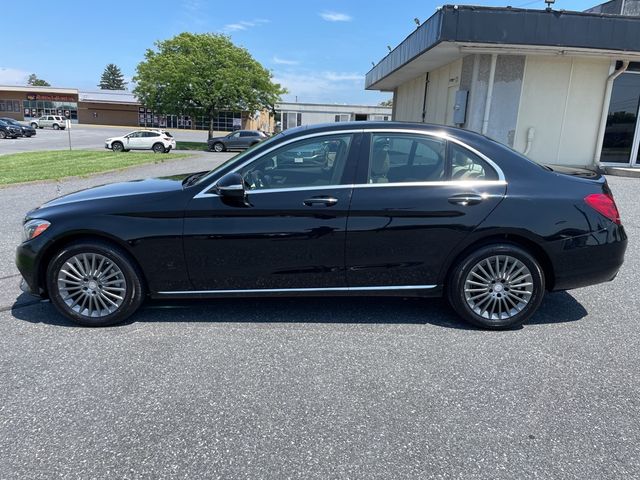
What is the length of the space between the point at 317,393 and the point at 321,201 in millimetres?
1484

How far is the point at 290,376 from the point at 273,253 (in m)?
1.03

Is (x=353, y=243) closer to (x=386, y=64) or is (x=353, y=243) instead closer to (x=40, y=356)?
(x=40, y=356)

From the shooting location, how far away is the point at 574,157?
14.9 meters

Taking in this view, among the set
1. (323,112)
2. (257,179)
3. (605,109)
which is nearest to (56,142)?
(323,112)

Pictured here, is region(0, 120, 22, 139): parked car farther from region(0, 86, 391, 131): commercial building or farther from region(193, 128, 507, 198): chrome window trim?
region(193, 128, 507, 198): chrome window trim

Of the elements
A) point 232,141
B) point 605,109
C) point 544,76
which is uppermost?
point 544,76

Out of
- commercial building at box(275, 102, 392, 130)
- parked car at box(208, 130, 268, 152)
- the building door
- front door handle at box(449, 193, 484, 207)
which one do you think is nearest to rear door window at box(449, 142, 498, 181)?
front door handle at box(449, 193, 484, 207)

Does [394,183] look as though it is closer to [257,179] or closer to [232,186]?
[257,179]

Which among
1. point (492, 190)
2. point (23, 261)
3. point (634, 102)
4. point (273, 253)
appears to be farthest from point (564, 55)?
point (23, 261)

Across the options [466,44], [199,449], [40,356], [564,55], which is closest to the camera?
[199,449]

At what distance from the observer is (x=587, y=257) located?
3830 millimetres

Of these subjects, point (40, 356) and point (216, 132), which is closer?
point (40, 356)

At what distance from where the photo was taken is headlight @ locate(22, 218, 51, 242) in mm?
3744

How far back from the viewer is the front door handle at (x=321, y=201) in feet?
12.1
